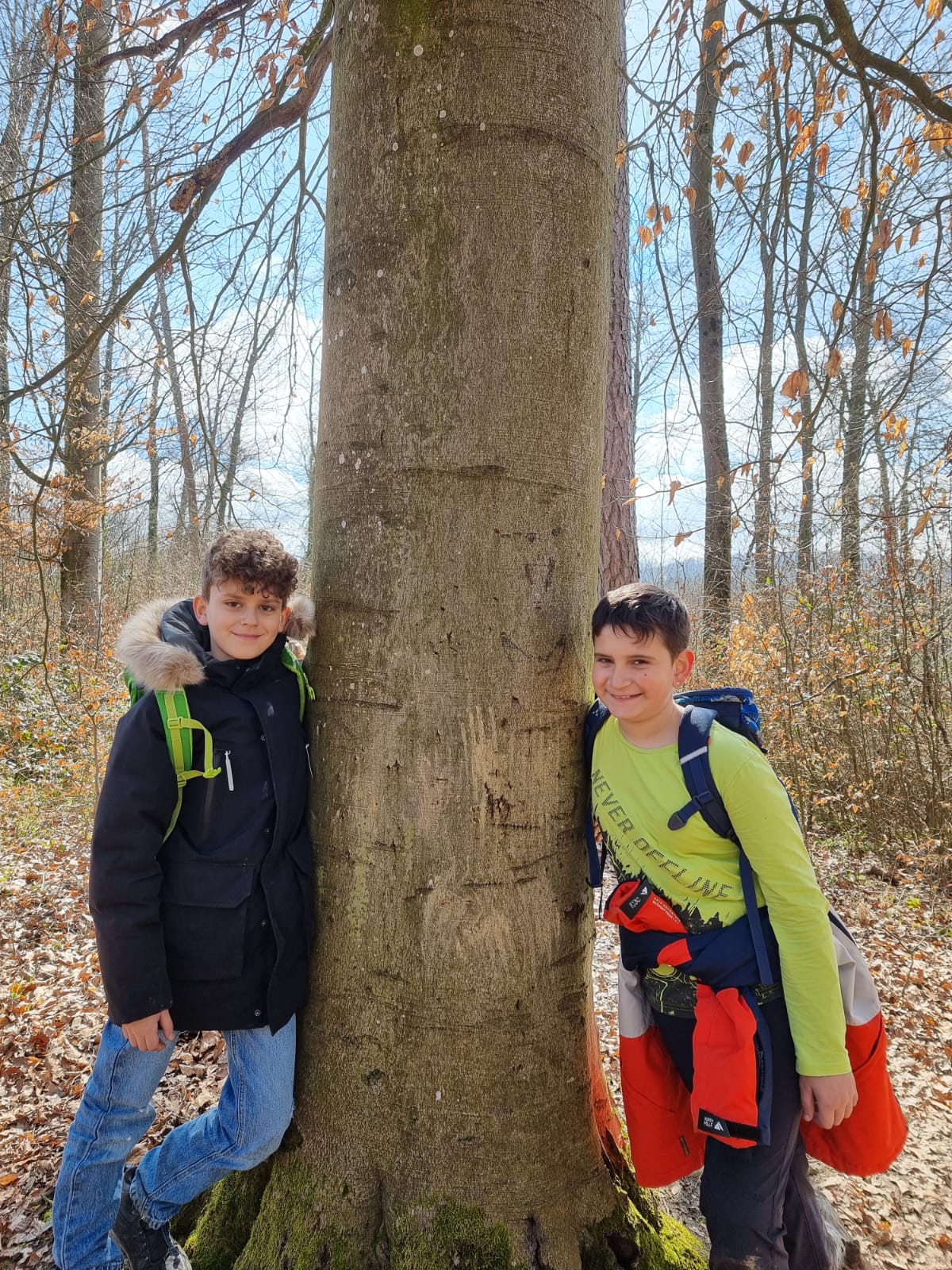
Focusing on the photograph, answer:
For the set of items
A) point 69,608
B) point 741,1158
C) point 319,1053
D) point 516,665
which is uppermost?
point 69,608

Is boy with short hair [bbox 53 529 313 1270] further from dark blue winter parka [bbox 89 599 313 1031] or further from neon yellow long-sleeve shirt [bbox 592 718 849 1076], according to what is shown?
neon yellow long-sleeve shirt [bbox 592 718 849 1076]

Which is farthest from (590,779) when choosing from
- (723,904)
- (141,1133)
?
(141,1133)

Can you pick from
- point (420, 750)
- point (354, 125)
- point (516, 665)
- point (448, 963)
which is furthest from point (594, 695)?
point (354, 125)

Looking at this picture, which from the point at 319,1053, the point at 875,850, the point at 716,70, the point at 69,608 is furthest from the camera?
the point at 69,608

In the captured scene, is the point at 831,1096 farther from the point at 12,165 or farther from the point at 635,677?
the point at 12,165

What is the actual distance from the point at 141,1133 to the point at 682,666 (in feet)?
5.68

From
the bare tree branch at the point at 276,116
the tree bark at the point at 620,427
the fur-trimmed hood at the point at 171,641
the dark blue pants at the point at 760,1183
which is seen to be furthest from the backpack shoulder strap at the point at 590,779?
the tree bark at the point at 620,427

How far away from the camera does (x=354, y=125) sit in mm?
1746

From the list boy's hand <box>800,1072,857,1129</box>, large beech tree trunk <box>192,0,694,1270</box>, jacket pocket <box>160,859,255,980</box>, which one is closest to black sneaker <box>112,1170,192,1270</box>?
large beech tree trunk <box>192,0,694,1270</box>

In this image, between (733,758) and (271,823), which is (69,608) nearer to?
(271,823)

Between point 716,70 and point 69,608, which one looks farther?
point 69,608

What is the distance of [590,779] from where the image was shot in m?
1.83

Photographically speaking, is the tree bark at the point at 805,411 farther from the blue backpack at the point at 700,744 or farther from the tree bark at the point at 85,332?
the tree bark at the point at 85,332

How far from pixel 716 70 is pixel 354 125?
2618 millimetres
